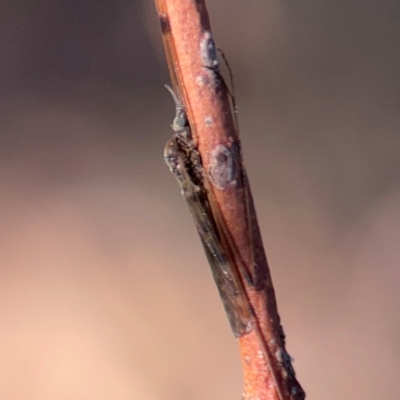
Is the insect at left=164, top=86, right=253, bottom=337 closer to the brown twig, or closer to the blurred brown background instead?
the brown twig

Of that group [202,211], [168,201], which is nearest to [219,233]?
[202,211]

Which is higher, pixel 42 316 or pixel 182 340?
pixel 42 316

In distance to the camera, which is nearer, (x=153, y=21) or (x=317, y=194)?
(x=153, y=21)

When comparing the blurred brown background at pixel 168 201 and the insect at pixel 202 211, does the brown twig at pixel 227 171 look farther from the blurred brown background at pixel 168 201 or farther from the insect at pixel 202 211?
the blurred brown background at pixel 168 201

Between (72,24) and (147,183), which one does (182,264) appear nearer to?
(147,183)

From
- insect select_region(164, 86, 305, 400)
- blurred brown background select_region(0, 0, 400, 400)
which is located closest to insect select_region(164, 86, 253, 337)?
insect select_region(164, 86, 305, 400)

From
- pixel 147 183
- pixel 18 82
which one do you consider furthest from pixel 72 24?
pixel 147 183
